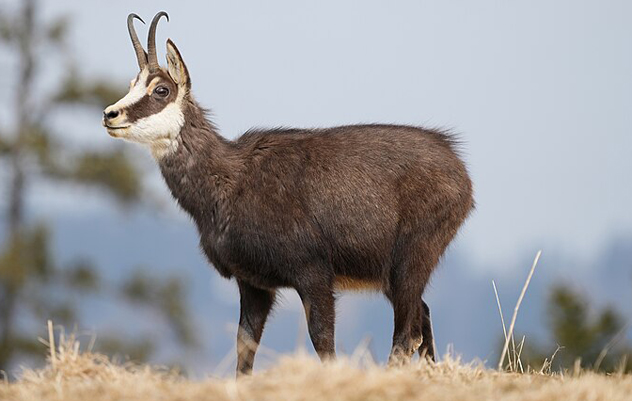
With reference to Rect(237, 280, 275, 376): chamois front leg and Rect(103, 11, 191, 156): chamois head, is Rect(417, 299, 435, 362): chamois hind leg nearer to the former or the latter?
Rect(237, 280, 275, 376): chamois front leg

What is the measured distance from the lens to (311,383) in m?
5.23

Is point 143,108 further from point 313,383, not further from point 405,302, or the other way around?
point 313,383

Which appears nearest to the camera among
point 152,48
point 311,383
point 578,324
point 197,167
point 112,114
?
point 311,383

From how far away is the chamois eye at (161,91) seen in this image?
26.7 ft

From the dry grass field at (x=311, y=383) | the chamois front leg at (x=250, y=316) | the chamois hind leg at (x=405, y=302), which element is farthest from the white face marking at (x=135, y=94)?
the chamois hind leg at (x=405, y=302)

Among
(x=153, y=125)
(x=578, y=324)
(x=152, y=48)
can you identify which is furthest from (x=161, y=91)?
(x=578, y=324)

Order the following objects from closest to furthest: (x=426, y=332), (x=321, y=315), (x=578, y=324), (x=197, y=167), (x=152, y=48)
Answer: (x=321, y=315)
(x=197, y=167)
(x=152, y=48)
(x=426, y=332)
(x=578, y=324)

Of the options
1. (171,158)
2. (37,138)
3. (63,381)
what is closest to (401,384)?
(63,381)

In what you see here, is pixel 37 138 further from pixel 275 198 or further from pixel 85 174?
pixel 275 198

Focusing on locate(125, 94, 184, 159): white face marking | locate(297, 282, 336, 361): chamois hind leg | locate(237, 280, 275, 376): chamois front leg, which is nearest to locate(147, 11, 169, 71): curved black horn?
locate(125, 94, 184, 159): white face marking

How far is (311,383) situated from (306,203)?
289cm

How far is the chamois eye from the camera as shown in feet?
26.7

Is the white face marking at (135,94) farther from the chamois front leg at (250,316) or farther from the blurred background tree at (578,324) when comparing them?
the blurred background tree at (578,324)

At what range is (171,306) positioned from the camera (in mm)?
27141
